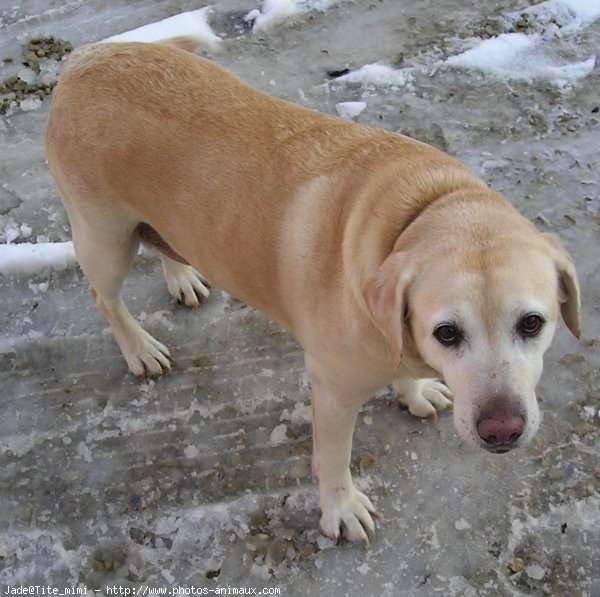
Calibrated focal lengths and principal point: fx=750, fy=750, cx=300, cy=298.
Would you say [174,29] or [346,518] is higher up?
[174,29]

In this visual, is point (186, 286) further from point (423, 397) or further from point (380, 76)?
point (380, 76)

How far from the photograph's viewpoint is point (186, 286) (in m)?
3.37

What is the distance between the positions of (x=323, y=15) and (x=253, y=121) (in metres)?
2.43

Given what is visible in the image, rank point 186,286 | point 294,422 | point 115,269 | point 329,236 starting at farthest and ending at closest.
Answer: point 186,286 < point 294,422 < point 115,269 < point 329,236

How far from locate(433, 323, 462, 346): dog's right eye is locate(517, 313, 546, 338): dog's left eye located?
0.49 feet

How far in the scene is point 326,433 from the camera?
249cm

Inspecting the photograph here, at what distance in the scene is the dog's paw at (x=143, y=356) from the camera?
318 cm


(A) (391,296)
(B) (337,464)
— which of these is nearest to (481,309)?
(A) (391,296)

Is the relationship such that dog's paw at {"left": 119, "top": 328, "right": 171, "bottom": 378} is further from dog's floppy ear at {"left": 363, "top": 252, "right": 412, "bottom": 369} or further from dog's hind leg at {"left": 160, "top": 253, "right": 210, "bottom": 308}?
dog's floppy ear at {"left": 363, "top": 252, "right": 412, "bottom": 369}

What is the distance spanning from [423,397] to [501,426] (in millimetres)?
1116

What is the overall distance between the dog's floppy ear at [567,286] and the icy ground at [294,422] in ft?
3.06

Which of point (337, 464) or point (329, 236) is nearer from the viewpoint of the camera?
point (329, 236)

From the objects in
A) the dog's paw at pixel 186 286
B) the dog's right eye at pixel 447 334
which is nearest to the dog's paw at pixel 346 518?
the dog's right eye at pixel 447 334

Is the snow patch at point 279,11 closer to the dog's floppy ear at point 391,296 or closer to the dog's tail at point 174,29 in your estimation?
the dog's tail at point 174,29
